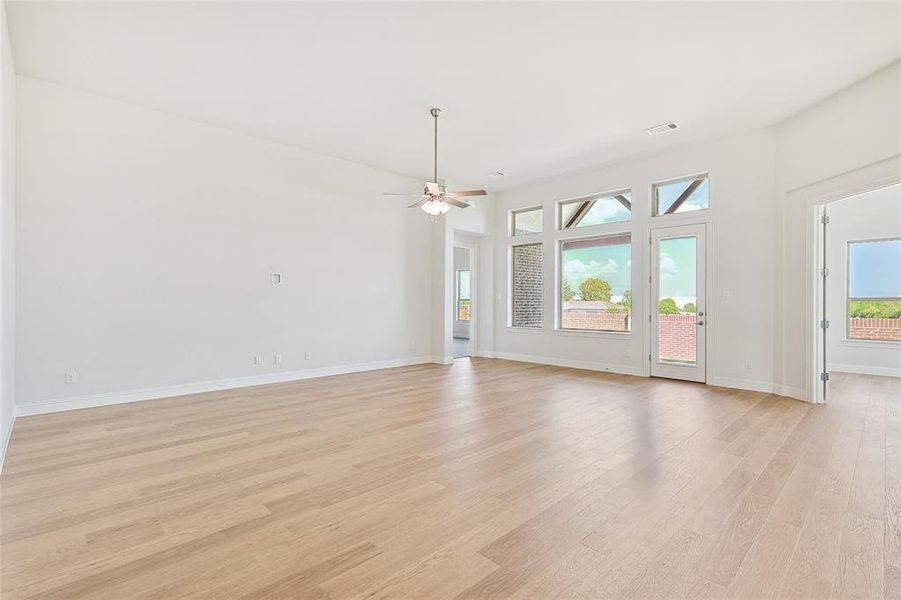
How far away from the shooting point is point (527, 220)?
8695mm

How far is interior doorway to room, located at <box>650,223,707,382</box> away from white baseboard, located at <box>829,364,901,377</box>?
10.5 ft

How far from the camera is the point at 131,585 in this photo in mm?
1718

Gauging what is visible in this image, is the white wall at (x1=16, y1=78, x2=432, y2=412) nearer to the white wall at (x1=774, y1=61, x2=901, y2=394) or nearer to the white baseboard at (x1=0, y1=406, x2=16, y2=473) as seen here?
the white baseboard at (x1=0, y1=406, x2=16, y2=473)

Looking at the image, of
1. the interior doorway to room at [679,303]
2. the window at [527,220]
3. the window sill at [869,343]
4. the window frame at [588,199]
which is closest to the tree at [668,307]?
the interior doorway to room at [679,303]

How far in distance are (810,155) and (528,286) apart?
482 centimetres

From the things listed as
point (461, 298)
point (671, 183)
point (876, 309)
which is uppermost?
point (671, 183)

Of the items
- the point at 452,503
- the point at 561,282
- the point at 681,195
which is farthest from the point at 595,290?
the point at 452,503

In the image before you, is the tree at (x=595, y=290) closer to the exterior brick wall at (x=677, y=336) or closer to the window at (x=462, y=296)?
the exterior brick wall at (x=677, y=336)

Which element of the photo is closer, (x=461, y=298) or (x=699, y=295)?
(x=699, y=295)

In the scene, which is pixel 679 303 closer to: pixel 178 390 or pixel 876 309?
pixel 876 309

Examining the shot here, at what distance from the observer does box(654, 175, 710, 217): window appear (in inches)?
245

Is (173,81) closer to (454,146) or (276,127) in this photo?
(276,127)

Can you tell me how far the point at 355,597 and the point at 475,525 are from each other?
0.75 metres

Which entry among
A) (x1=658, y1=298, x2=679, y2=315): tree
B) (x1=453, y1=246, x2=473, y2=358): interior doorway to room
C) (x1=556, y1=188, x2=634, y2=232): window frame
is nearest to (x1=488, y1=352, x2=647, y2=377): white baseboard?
(x1=658, y1=298, x2=679, y2=315): tree
